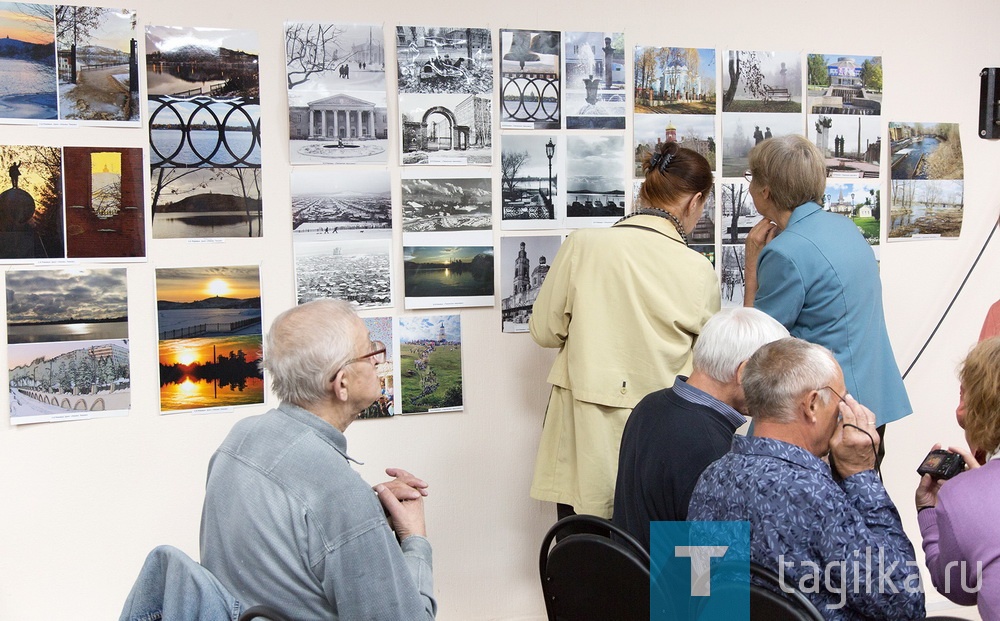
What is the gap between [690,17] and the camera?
10.3 feet

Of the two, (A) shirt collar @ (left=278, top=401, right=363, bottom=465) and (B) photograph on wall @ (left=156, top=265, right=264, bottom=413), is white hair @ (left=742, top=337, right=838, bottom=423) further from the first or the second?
(B) photograph on wall @ (left=156, top=265, right=264, bottom=413)

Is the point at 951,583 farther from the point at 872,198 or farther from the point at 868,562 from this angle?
the point at 872,198

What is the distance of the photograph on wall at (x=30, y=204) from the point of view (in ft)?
8.26

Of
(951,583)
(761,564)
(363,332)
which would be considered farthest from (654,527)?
(363,332)

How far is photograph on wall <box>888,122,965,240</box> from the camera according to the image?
338cm

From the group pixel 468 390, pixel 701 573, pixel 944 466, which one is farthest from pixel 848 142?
pixel 701 573

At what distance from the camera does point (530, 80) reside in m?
2.96

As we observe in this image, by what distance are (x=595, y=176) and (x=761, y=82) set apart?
73 centimetres

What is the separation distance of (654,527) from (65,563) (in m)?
1.79

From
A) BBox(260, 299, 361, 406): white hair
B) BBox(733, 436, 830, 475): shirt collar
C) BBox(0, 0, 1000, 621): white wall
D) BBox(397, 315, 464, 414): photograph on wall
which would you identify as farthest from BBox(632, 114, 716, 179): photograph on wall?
BBox(260, 299, 361, 406): white hair

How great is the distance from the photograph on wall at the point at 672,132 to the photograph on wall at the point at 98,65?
1.63m

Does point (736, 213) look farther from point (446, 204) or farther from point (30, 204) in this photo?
point (30, 204)

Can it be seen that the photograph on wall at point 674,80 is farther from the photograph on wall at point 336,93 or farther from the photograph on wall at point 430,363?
the photograph on wall at point 430,363

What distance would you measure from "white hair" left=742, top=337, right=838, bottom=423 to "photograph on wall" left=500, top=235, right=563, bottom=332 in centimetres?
133
